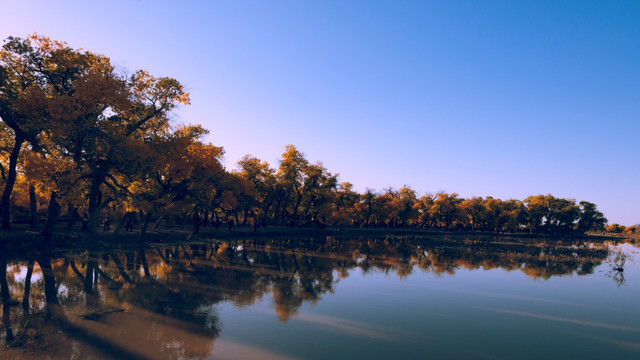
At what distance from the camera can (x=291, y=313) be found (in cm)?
1546

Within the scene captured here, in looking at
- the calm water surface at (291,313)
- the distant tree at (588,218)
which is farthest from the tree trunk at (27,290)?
the distant tree at (588,218)

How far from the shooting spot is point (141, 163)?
32.5m

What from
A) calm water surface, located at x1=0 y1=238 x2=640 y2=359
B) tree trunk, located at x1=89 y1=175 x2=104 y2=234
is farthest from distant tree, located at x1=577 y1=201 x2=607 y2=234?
tree trunk, located at x1=89 y1=175 x2=104 y2=234

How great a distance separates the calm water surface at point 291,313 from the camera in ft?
36.6

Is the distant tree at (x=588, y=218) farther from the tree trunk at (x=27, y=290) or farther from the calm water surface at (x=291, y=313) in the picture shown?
the tree trunk at (x=27, y=290)

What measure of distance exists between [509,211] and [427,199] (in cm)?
3502

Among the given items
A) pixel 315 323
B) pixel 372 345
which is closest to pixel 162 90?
pixel 315 323

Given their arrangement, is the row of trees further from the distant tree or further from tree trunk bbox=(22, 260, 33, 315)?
the distant tree

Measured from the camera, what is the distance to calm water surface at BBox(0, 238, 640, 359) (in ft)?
36.6

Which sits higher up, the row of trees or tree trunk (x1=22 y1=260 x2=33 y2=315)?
the row of trees

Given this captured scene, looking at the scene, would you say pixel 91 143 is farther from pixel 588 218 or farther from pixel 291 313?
pixel 588 218

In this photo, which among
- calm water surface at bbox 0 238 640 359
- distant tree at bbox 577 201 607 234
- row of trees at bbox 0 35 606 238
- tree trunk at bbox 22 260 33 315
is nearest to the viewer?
calm water surface at bbox 0 238 640 359

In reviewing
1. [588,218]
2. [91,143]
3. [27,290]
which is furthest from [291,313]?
[588,218]

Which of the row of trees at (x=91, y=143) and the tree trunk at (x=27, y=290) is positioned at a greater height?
the row of trees at (x=91, y=143)
